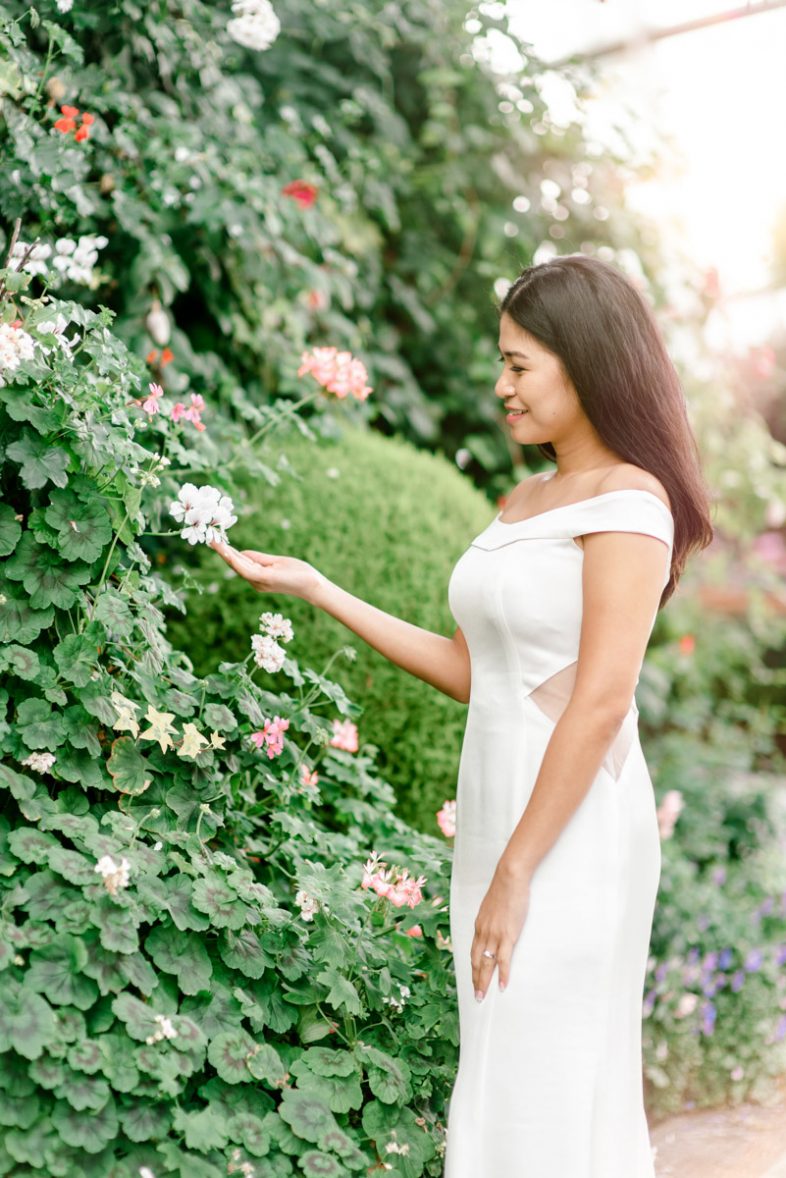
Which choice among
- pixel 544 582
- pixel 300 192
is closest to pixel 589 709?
pixel 544 582

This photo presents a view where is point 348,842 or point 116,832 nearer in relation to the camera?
point 116,832

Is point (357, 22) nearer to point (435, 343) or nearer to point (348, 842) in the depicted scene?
point (435, 343)

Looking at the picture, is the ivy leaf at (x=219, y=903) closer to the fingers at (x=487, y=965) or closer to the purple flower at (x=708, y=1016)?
the fingers at (x=487, y=965)

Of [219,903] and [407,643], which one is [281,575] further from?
[219,903]

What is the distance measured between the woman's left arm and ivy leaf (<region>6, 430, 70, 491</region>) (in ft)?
2.84

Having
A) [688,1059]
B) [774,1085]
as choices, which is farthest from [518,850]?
[774,1085]

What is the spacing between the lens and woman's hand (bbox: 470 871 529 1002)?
1.81m

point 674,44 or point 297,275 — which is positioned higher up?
point 674,44

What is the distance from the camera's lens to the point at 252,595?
10.4 feet

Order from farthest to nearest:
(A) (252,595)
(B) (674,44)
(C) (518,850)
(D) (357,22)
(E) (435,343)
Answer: (B) (674,44)
(E) (435,343)
(D) (357,22)
(A) (252,595)
(C) (518,850)

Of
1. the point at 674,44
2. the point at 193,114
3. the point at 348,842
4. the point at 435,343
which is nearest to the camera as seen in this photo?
the point at 348,842

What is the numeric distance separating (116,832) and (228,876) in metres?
0.22

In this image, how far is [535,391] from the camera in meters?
1.98

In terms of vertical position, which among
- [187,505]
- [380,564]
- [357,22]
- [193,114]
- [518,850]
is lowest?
[380,564]
